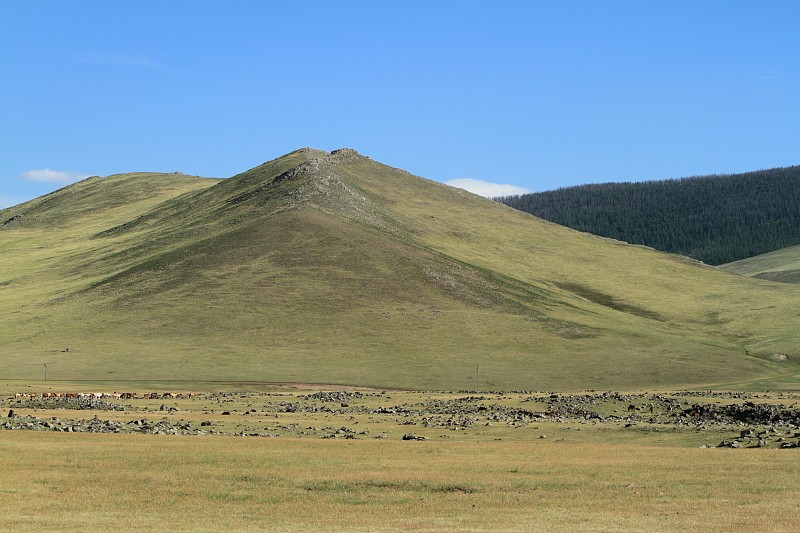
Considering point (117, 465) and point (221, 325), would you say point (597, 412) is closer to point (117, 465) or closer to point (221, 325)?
point (117, 465)

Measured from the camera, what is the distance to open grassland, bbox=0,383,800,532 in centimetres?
3325

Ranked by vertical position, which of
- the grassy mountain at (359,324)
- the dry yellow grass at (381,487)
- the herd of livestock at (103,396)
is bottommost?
the dry yellow grass at (381,487)

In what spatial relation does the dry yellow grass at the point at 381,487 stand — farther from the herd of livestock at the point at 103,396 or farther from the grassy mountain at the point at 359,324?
the grassy mountain at the point at 359,324

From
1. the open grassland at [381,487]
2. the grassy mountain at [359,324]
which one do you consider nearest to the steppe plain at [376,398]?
the open grassland at [381,487]

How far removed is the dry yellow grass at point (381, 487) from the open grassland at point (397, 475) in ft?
0.26

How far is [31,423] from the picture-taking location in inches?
2293

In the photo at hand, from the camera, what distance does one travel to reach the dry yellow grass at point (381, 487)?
3281cm

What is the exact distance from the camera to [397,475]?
41.9m

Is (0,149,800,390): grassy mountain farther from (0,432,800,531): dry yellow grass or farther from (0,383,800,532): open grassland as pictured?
(0,432,800,531): dry yellow grass

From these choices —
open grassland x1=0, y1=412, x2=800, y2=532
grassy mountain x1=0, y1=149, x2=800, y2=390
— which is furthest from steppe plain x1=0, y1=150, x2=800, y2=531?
grassy mountain x1=0, y1=149, x2=800, y2=390

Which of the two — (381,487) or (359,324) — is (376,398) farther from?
(381,487)

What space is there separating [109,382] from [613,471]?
277 feet

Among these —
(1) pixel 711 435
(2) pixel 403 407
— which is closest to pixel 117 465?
(1) pixel 711 435

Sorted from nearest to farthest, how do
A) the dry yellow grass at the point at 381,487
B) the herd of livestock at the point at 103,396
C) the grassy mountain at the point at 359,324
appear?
1. the dry yellow grass at the point at 381,487
2. the herd of livestock at the point at 103,396
3. the grassy mountain at the point at 359,324
